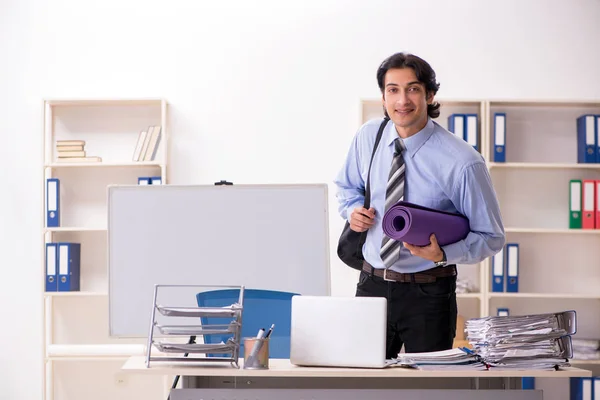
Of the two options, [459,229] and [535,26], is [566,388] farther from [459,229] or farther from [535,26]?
[459,229]

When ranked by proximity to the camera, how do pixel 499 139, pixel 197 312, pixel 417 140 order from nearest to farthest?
1. pixel 197 312
2. pixel 417 140
3. pixel 499 139

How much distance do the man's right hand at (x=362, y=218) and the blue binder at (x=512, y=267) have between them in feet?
7.65

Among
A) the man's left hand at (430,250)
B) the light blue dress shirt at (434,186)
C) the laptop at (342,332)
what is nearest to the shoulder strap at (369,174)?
the light blue dress shirt at (434,186)

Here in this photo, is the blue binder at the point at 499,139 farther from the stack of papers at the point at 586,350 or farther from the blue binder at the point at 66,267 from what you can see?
the blue binder at the point at 66,267

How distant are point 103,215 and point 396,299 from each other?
9.39 feet

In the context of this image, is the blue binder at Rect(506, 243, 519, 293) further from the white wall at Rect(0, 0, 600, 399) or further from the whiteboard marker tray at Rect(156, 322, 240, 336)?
the whiteboard marker tray at Rect(156, 322, 240, 336)

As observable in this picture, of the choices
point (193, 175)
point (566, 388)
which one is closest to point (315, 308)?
point (193, 175)

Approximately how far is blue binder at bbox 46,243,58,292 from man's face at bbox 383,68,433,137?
280 cm

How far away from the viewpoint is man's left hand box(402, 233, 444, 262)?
243 centimetres

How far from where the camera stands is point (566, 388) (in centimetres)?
495

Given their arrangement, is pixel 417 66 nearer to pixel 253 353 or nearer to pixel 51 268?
pixel 253 353

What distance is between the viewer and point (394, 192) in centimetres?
268

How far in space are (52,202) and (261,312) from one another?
2626 millimetres

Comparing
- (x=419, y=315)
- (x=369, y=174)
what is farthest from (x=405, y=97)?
(x=419, y=315)
